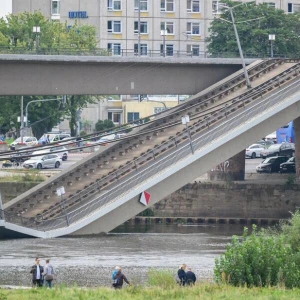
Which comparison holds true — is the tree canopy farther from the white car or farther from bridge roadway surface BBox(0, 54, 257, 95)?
bridge roadway surface BBox(0, 54, 257, 95)

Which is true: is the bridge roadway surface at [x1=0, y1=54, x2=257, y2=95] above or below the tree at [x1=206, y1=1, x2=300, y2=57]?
below

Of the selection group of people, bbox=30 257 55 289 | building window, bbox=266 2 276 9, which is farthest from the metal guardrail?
building window, bbox=266 2 276 9

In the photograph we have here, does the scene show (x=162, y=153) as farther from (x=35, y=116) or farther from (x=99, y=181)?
(x=35, y=116)

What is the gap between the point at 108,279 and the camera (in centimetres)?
5694

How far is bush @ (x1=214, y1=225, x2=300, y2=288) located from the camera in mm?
50594

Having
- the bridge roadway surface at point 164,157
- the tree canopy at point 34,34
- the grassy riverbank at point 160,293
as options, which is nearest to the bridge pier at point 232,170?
the bridge roadway surface at point 164,157

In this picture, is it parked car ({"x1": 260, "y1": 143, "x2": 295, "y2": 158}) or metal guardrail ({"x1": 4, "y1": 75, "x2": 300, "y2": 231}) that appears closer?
metal guardrail ({"x1": 4, "y1": 75, "x2": 300, "y2": 231})

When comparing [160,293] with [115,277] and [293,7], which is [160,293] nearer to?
[115,277]

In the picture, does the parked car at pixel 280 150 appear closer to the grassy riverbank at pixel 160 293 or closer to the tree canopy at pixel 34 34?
the tree canopy at pixel 34 34

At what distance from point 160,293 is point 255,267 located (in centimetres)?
516

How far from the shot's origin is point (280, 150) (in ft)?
347

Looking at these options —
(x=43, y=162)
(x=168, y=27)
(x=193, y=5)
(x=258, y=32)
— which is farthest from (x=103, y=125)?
(x=43, y=162)

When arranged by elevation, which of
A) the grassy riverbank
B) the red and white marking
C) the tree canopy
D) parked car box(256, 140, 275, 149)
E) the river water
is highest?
the tree canopy

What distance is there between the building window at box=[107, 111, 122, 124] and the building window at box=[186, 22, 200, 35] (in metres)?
11.5
